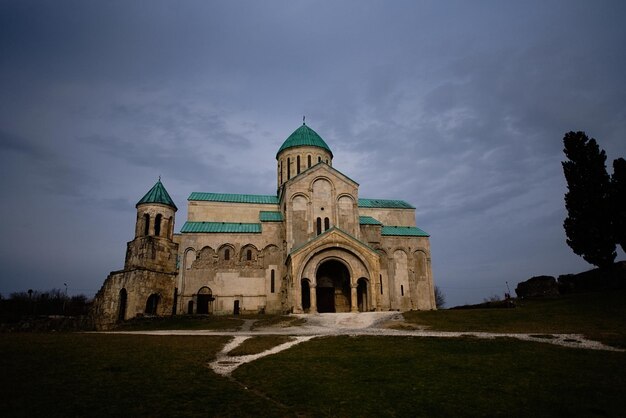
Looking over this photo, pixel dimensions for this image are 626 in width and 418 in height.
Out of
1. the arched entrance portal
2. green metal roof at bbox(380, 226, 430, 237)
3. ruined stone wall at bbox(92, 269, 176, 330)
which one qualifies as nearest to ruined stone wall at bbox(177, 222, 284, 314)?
ruined stone wall at bbox(92, 269, 176, 330)

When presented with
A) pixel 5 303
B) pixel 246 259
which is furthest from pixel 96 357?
pixel 5 303

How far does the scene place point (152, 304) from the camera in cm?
3266

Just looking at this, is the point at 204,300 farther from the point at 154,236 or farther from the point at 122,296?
the point at 154,236

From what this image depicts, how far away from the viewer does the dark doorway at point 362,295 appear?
103 ft

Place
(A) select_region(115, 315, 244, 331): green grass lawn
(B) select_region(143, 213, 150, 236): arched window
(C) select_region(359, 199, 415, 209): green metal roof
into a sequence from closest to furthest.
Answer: (A) select_region(115, 315, 244, 331): green grass lawn → (B) select_region(143, 213, 150, 236): arched window → (C) select_region(359, 199, 415, 209): green metal roof

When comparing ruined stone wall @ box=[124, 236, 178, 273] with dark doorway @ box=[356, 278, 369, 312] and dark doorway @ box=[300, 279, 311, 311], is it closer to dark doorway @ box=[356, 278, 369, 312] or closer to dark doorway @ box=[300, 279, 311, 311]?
dark doorway @ box=[300, 279, 311, 311]

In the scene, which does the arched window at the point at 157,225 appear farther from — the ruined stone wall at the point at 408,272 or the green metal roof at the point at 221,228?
the ruined stone wall at the point at 408,272

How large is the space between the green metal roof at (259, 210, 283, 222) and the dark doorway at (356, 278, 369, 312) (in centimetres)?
970

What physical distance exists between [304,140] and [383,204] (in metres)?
11.3

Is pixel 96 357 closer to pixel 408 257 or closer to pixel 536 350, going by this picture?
pixel 536 350

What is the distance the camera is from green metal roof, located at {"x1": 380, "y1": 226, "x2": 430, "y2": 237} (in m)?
39.2

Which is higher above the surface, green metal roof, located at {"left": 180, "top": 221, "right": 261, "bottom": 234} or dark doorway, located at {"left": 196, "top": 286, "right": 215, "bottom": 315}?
green metal roof, located at {"left": 180, "top": 221, "right": 261, "bottom": 234}

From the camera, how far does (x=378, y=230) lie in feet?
126

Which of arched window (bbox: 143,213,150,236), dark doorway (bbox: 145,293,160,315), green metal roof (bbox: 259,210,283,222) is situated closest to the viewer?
dark doorway (bbox: 145,293,160,315)
